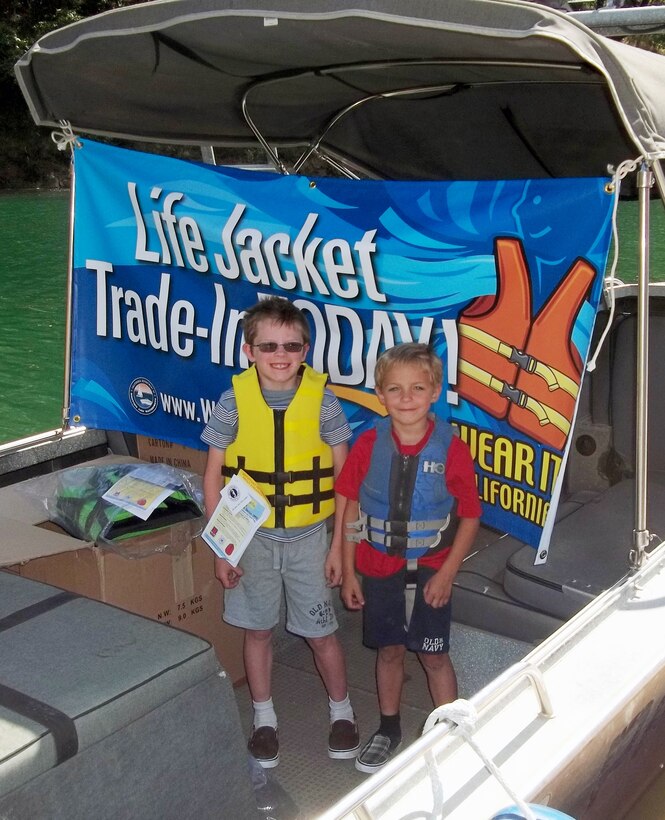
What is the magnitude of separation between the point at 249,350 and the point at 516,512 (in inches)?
35.7

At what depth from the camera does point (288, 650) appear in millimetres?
3285

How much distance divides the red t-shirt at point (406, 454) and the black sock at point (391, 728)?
47cm

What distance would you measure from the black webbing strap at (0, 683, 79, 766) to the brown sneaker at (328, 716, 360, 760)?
4.21 ft

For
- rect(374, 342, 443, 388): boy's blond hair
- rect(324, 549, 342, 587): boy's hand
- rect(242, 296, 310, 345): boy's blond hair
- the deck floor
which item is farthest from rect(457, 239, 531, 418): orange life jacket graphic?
the deck floor

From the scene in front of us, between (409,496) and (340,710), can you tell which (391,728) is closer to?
(340,710)

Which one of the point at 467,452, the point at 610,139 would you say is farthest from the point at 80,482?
the point at 610,139

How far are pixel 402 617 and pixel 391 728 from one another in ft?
1.20

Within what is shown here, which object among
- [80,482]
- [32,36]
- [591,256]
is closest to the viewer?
[591,256]

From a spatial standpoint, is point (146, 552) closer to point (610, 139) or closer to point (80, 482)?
point (80, 482)

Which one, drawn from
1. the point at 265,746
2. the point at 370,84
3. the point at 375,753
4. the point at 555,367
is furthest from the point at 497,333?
the point at 265,746

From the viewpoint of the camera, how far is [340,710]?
2.73 m

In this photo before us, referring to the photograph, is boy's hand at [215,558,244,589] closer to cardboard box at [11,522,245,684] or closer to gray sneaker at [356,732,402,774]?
cardboard box at [11,522,245,684]

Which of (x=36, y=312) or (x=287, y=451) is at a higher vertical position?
(x=36, y=312)

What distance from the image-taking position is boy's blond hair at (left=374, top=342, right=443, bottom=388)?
2494mm
